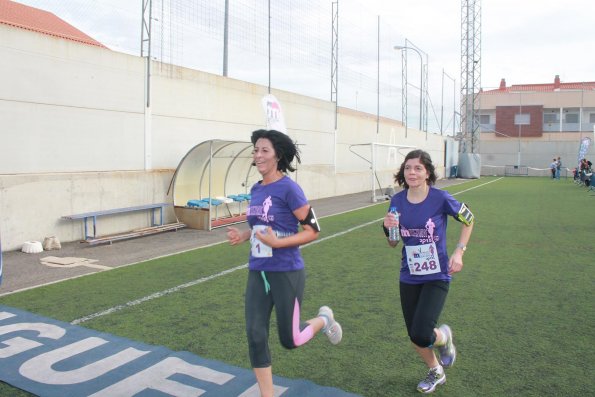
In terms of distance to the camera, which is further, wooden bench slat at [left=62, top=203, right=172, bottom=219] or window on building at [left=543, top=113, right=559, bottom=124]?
window on building at [left=543, top=113, right=559, bottom=124]

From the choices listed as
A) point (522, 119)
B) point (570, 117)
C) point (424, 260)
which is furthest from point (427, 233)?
point (570, 117)

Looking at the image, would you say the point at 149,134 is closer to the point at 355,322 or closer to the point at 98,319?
the point at 98,319

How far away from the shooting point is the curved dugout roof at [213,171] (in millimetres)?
12844

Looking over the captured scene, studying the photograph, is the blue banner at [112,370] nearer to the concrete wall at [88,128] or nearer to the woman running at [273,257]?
the woman running at [273,257]

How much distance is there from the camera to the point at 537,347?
473 centimetres

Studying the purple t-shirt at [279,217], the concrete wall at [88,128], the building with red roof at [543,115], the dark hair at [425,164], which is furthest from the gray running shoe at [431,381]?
the building with red roof at [543,115]

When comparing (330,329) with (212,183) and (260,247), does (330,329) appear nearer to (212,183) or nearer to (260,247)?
(260,247)

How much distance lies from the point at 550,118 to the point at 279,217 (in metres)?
61.9

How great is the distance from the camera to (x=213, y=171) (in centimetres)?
1414

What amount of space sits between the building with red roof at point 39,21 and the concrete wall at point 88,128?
1.37 feet

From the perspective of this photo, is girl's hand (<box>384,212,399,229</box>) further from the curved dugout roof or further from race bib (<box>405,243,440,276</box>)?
the curved dugout roof

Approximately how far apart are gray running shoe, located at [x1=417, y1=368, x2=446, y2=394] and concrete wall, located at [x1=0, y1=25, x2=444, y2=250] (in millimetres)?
8120

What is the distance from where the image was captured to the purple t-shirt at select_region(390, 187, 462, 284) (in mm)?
3752

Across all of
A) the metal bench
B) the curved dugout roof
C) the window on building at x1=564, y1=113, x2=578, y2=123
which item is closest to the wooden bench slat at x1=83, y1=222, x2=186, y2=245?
the metal bench
